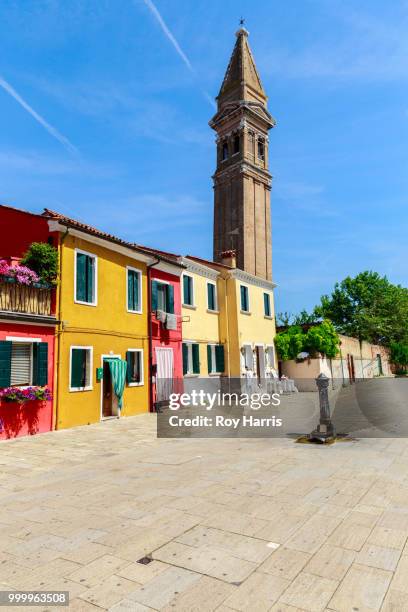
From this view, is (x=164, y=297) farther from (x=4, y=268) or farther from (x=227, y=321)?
(x=4, y=268)

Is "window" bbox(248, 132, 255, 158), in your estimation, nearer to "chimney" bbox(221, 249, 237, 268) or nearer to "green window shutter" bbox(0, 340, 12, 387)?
"chimney" bbox(221, 249, 237, 268)

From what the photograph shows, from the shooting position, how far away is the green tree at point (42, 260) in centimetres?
1168

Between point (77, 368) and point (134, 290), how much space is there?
4.42 m

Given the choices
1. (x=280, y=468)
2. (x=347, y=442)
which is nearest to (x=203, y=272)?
(x=347, y=442)

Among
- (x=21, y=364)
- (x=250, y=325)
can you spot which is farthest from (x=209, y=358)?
(x=21, y=364)

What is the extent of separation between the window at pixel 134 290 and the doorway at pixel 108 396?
2251 millimetres

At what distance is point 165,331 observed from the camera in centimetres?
1719

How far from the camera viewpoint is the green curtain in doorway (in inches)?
551

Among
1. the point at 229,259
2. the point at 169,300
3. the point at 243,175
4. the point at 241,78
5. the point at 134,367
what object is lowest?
the point at 134,367

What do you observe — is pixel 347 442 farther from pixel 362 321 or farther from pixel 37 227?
pixel 362 321

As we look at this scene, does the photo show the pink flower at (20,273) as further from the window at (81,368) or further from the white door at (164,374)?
the white door at (164,374)

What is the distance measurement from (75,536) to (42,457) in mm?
4748

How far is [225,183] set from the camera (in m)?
40.5

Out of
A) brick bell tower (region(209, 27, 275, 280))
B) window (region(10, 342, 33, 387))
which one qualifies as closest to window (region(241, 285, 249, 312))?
brick bell tower (region(209, 27, 275, 280))
